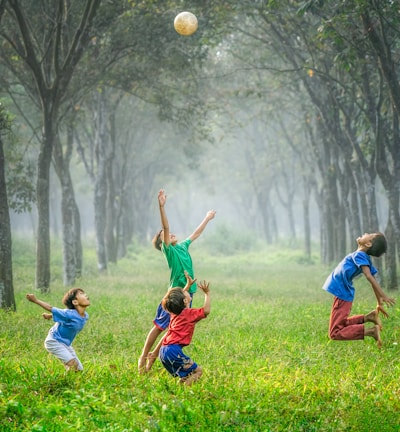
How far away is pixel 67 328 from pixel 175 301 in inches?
52.3

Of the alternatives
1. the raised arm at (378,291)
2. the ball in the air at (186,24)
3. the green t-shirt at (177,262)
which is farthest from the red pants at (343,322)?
the ball in the air at (186,24)

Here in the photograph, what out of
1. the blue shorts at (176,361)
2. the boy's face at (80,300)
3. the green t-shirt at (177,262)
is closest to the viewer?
the blue shorts at (176,361)

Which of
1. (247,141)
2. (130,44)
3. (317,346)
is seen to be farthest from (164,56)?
(247,141)

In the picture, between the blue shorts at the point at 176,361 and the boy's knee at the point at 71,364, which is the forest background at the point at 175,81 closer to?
the boy's knee at the point at 71,364

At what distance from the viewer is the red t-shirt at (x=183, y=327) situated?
5985mm

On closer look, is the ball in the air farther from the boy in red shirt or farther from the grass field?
the boy in red shirt

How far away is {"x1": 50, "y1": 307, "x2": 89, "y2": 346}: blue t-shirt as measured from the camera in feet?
20.8

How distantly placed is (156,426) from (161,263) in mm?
24647

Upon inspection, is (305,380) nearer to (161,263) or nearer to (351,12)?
(351,12)

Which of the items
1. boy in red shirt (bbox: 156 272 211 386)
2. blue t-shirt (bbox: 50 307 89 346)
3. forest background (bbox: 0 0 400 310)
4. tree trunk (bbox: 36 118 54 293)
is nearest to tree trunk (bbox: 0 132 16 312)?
forest background (bbox: 0 0 400 310)

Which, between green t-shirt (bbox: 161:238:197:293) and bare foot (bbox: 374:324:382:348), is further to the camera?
bare foot (bbox: 374:324:382:348)

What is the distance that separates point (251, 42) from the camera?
75.1 feet

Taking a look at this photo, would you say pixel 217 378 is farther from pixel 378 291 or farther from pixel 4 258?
pixel 4 258

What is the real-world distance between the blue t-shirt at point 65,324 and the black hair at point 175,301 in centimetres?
108
